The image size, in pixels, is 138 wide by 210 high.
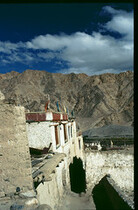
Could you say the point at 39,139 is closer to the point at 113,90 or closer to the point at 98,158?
the point at 98,158

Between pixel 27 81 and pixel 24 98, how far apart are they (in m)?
19.4

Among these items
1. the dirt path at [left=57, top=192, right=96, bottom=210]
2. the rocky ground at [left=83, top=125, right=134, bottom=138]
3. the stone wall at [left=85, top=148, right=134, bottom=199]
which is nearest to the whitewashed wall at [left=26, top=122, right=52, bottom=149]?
the dirt path at [left=57, top=192, right=96, bottom=210]

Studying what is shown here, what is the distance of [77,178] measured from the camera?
13984 millimetres

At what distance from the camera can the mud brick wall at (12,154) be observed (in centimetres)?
405

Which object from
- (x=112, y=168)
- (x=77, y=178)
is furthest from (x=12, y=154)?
(x=77, y=178)

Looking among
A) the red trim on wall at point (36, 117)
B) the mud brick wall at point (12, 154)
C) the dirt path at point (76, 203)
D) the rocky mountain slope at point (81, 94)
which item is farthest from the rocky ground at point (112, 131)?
the mud brick wall at point (12, 154)

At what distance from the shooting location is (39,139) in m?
10.3

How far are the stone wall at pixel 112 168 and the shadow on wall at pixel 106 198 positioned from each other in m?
0.49

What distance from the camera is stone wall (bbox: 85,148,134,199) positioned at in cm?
1232

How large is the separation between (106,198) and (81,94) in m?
64.9

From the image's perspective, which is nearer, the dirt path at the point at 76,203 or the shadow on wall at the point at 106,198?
the shadow on wall at the point at 106,198

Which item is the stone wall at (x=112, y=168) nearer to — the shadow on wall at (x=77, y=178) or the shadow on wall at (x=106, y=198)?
the shadow on wall at (x=106, y=198)

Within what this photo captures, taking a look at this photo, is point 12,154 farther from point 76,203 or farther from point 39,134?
point 76,203

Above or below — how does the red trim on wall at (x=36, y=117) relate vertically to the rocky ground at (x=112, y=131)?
above
